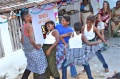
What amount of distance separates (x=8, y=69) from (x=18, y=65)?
378mm

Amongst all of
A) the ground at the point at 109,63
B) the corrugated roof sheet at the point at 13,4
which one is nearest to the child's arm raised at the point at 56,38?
the corrugated roof sheet at the point at 13,4

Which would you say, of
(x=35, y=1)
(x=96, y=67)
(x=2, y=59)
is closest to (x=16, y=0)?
(x=35, y=1)

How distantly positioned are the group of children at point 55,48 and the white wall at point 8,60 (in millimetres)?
783

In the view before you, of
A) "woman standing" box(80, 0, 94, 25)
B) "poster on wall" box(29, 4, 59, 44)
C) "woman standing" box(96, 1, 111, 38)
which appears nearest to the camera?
"poster on wall" box(29, 4, 59, 44)

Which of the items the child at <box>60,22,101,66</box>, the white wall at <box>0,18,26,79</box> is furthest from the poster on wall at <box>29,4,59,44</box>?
the child at <box>60,22,101,66</box>

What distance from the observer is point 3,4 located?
547 centimetres

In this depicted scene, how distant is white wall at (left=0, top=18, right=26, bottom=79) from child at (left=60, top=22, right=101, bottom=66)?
4.64ft

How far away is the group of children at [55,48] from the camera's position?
498 centimetres

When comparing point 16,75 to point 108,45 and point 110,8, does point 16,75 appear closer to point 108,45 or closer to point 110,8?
point 108,45

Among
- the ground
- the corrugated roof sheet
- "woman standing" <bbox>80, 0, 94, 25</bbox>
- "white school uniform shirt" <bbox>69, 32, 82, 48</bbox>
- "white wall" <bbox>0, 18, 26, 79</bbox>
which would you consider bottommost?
the ground

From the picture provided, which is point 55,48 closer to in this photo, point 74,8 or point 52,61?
point 52,61

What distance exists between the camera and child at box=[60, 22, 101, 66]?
5094mm

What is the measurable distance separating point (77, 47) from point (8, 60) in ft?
5.97

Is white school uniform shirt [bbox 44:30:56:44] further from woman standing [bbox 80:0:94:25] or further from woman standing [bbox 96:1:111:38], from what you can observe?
woman standing [bbox 80:0:94:25]
